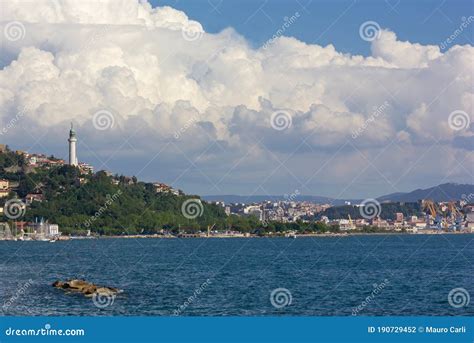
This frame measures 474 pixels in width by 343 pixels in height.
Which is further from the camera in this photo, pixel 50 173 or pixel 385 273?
pixel 50 173

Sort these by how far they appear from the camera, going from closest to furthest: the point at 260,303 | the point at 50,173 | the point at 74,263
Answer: the point at 260,303, the point at 74,263, the point at 50,173

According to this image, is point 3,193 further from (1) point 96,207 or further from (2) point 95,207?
(1) point 96,207

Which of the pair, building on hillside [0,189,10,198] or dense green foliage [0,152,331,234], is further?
building on hillside [0,189,10,198]

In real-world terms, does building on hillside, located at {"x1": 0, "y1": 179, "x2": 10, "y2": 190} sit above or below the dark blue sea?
above

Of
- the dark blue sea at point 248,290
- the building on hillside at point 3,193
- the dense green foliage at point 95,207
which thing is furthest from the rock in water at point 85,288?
the building on hillside at point 3,193

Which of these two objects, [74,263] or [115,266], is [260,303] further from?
[74,263]

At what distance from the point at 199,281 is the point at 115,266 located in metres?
20.2

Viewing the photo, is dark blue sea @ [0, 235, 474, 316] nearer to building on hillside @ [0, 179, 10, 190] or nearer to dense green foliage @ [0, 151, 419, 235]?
dense green foliage @ [0, 151, 419, 235]

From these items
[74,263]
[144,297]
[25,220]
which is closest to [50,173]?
[25,220]

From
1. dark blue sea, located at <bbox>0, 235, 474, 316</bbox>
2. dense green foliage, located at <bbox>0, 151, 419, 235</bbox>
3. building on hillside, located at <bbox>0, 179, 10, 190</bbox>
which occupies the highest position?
building on hillside, located at <bbox>0, 179, 10, 190</bbox>

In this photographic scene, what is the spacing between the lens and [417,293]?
1898 inches

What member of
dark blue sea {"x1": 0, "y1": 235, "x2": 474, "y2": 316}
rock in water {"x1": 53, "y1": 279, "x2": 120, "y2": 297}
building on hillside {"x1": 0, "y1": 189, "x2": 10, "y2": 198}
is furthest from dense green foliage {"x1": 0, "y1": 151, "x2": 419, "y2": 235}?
rock in water {"x1": 53, "y1": 279, "x2": 120, "y2": 297}

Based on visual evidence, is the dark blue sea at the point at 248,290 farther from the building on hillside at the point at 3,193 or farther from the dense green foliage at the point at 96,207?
the building on hillside at the point at 3,193

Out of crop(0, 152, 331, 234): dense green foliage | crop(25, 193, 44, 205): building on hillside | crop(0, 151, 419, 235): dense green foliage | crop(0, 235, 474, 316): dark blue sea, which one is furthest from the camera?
crop(25, 193, 44, 205): building on hillside
